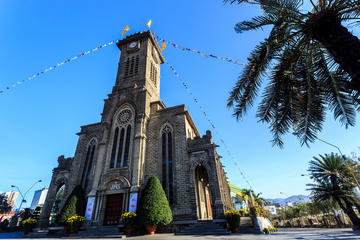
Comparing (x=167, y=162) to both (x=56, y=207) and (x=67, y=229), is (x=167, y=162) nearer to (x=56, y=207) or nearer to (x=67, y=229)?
(x=67, y=229)

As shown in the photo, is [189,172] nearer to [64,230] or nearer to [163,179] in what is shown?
[163,179]

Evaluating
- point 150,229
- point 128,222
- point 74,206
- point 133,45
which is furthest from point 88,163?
point 133,45

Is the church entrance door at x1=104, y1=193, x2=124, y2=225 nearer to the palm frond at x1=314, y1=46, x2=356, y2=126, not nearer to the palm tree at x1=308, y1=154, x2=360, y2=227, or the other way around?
the palm frond at x1=314, y1=46, x2=356, y2=126

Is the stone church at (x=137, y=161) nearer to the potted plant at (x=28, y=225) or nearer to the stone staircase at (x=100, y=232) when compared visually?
the potted plant at (x=28, y=225)

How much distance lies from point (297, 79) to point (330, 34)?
227cm

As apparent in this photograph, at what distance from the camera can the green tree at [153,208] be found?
43.4 feet

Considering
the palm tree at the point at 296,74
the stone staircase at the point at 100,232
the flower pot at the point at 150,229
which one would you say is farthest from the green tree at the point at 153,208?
the palm tree at the point at 296,74

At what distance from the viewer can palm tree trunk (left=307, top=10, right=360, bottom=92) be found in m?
3.95

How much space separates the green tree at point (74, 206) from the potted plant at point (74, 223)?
1.70 ft

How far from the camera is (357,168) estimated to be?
20406mm

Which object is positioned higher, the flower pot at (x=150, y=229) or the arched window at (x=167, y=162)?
the arched window at (x=167, y=162)

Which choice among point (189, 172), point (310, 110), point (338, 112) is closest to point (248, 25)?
point (310, 110)

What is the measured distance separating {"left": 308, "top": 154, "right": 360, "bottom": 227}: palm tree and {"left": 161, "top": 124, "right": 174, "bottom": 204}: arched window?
1881 cm

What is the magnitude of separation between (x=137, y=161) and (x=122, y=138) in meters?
3.96
